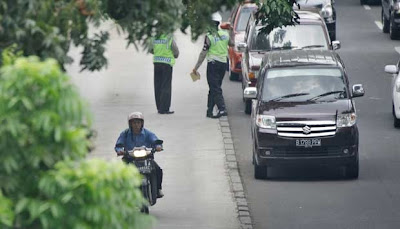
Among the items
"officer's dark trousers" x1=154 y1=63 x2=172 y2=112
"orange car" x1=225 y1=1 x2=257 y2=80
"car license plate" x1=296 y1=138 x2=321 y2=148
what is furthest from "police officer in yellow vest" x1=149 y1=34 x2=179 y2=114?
"car license plate" x1=296 y1=138 x2=321 y2=148

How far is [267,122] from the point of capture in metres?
21.1

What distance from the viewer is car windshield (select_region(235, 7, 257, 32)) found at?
105 feet

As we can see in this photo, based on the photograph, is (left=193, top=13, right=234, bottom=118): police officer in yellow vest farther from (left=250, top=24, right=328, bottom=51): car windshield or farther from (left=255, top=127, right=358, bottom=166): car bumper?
(left=255, top=127, right=358, bottom=166): car bumper

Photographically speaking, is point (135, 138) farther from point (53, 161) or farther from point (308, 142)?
point (53, 161)

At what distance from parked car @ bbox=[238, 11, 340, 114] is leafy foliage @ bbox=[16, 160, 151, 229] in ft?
61.5

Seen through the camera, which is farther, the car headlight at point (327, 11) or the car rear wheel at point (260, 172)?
the car headlight at point (327, 11)

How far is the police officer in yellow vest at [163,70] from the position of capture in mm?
26297

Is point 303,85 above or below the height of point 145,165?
above

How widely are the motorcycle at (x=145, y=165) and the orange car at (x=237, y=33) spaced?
12530 mm

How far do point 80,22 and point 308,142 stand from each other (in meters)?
10.8

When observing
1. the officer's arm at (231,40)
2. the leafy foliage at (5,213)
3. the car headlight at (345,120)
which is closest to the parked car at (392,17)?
the officer's arm at (231,40)

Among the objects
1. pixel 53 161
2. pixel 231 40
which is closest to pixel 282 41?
pixel 231 40

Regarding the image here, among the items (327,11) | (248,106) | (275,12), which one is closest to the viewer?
(275,12)

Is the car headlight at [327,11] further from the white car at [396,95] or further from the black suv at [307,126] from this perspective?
the black suv at [307,126]
